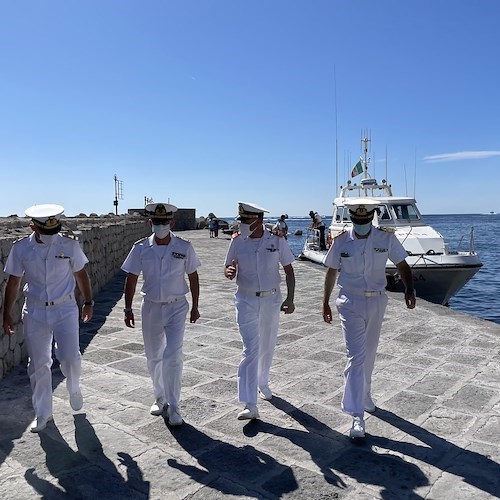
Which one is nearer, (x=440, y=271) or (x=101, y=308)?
(x=101, y=308)

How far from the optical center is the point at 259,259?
4.10 metres

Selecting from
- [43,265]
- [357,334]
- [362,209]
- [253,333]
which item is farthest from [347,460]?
[43,265]

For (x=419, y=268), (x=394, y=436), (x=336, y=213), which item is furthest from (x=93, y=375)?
(x=336, y=213)

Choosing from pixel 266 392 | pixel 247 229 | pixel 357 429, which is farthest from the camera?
pixel 266 392

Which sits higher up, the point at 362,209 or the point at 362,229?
the point at 362,209

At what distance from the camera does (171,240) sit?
4020 mm

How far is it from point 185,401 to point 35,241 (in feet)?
5.90

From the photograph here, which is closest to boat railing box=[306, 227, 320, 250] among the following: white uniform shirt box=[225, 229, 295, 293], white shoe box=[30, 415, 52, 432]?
white uniform shirt box=[225, 229, 295, 293]

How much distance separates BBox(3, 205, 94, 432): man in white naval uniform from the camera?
372cm

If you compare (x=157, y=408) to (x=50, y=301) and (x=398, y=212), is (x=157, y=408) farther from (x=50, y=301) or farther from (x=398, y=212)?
(x=398, y=212)

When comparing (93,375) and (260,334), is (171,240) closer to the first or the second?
(260,334)

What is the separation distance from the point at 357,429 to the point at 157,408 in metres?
1.55

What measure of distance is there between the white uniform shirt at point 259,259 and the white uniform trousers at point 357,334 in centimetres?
62

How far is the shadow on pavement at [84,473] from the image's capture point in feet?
9.66
